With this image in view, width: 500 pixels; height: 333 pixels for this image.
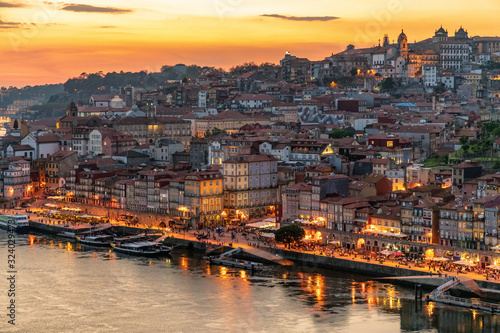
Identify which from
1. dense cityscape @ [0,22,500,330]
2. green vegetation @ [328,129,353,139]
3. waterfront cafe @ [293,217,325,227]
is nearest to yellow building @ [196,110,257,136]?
dense cityscape @ [0,22,500,330]

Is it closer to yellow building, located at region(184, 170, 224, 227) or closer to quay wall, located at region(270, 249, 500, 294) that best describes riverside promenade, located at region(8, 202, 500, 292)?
quay wall, located at region(270, 249, 500, 294)

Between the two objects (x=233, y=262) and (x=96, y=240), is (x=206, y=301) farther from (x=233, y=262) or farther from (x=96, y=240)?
(x=96, y=240)

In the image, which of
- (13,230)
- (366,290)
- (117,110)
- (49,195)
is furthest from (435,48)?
(366,290)

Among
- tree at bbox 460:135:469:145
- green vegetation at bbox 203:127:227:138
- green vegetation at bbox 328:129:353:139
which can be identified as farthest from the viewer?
green vegetation at bbox 203:127:227:138

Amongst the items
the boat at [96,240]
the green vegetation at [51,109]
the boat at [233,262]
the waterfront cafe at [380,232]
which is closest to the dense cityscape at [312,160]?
the waterfront cafe at [380,232]

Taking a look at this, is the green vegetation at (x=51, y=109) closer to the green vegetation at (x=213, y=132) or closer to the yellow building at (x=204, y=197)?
the green vegetation at (x=213, y=132)

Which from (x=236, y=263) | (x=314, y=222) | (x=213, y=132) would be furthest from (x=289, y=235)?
(x=213, y=132)
